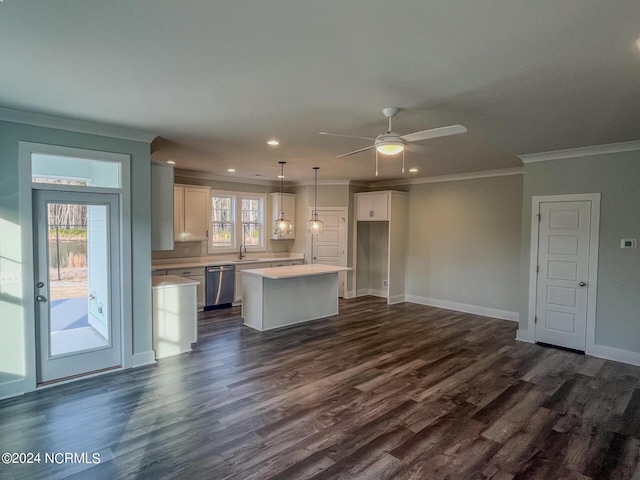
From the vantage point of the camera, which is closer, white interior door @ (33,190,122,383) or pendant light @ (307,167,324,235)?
white interior door @ (33,190,122,383)

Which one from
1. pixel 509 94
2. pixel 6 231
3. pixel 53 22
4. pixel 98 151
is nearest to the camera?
pixel 53 22

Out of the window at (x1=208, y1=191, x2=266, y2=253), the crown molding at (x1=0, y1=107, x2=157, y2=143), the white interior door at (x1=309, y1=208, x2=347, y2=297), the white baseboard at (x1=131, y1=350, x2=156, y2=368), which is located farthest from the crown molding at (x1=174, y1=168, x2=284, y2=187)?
the white baseboard at (x1=131, y1=350, x2=156, y2=368)

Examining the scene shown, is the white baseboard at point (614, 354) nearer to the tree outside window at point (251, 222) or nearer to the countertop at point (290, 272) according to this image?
the countertop at point (290, 272)

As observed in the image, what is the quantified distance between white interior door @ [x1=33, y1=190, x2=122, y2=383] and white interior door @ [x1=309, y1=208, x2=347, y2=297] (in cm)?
485

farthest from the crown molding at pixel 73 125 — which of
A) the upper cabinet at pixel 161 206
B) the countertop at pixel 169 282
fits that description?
the countertop at pixel 169 282

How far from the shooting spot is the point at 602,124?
3631mm

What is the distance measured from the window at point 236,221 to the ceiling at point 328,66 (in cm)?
352

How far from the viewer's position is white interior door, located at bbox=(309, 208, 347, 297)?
816cm

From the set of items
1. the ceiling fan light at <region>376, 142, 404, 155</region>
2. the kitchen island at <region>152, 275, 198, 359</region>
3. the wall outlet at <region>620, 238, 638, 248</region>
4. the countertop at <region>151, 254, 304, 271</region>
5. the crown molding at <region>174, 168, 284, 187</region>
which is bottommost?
the kitchen island at <region>152, 275, 198, 359</region>

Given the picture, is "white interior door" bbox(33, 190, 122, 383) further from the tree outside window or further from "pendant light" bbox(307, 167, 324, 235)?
the tree outside window

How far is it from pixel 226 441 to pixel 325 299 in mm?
3894

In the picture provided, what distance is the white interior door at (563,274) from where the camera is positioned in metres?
4.79

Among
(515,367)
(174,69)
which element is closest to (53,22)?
(174,69)

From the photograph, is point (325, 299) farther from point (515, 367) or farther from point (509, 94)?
point (509, 94)
